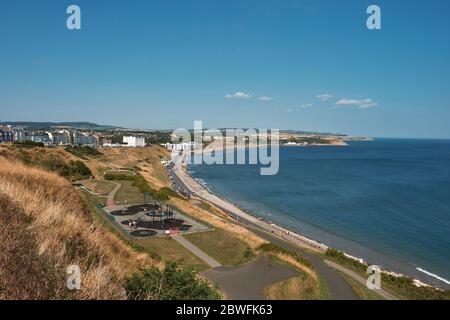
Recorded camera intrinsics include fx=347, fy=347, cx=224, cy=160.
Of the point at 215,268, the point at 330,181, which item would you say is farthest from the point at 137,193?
the point at 330,181

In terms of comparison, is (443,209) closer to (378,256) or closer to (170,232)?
(378,256)

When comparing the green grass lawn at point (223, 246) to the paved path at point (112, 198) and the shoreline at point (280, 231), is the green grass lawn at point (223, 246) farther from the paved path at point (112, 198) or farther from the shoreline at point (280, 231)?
the paved path at point (112, 198)

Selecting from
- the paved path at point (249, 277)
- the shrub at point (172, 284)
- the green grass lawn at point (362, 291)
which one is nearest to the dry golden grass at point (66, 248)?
the shrub at point (172, 284)

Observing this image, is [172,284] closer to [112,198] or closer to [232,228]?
[232,228]

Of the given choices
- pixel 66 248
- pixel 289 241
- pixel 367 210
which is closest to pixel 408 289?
pixel 289 241

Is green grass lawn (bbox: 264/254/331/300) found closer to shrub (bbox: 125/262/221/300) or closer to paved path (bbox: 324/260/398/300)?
paved path (bbox: 324/260/398/300)
